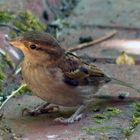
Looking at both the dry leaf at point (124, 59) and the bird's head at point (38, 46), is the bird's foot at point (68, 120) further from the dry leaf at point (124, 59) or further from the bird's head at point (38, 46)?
the dry leaf at point (124, 59)

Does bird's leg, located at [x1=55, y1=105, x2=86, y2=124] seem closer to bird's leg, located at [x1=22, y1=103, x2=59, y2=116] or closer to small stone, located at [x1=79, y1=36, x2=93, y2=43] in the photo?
bird's leg, located at [x1=22, y1=103, x2=59, y2=116]

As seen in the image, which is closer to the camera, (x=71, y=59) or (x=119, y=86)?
(x=71, y=59)

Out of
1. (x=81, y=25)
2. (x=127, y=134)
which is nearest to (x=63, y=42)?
(x=81, y=25)

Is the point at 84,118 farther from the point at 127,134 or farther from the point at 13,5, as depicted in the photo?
the point at 13,5

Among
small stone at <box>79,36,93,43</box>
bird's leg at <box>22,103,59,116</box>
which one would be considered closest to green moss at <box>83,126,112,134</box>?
bird's leg at <box>22,103,59,116</box>

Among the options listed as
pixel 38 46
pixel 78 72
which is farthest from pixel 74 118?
pixel 38 46

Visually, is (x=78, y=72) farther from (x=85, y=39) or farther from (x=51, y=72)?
(x=85, y=39)
